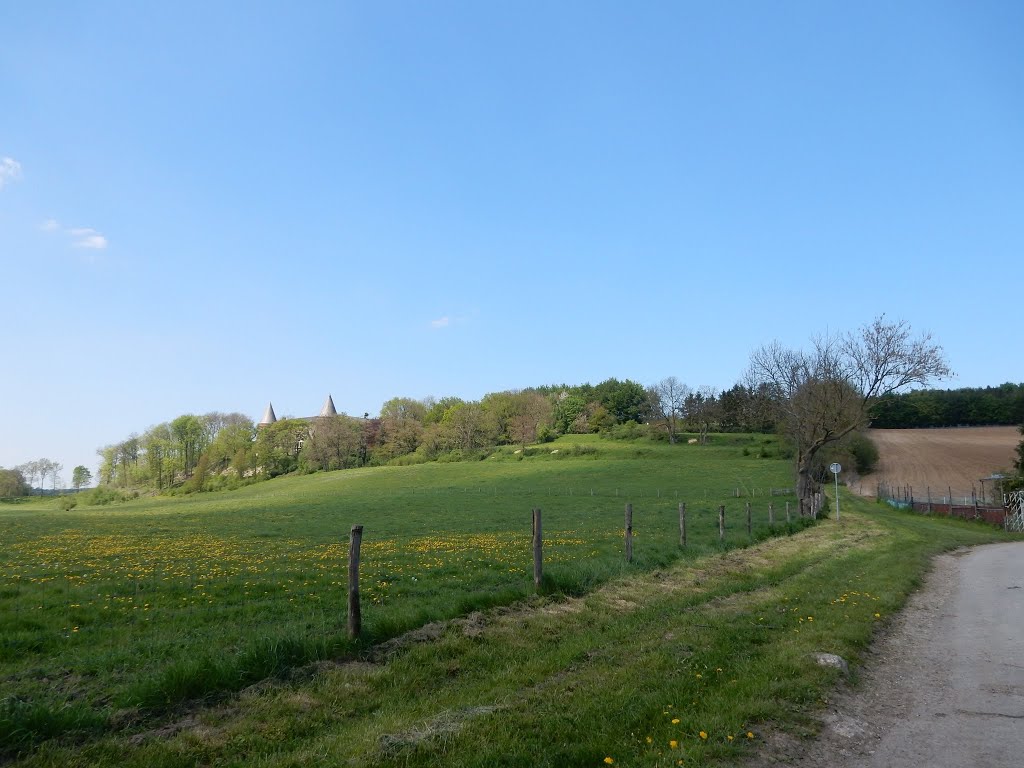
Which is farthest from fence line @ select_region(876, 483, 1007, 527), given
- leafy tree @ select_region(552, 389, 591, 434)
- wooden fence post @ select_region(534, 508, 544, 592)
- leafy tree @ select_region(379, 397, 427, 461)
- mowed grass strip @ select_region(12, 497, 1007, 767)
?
leafy tree @ select_region(379, 397, 427, 461)

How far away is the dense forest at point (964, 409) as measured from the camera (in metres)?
98.6

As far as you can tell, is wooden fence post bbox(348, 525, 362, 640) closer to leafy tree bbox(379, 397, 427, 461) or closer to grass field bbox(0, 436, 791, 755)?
grass field bbox(0, 436, 791, 755)

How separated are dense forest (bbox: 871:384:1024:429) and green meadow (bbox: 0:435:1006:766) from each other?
313 feet

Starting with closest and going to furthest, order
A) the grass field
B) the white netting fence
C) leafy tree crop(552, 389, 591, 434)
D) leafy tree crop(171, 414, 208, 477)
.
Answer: the grass field < the white netting fence < leafy tree crop(552, 389, 591, 434) < leafy tree crop(171, 414, 208, 477)

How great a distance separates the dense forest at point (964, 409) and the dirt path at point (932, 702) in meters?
100

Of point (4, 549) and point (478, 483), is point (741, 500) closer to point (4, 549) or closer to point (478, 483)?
point (478, 483)

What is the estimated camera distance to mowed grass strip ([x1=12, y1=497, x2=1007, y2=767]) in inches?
227

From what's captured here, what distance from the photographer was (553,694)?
23.9 ft

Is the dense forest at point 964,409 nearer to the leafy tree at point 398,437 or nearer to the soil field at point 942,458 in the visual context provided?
the soil field at point 942,458

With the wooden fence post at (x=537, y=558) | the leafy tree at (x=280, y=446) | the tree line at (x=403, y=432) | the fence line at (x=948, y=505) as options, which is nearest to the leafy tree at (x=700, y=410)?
the tree line at (x=403, y=432)

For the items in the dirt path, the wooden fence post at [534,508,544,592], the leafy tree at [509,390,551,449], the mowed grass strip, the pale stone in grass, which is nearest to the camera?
the mowed grass strip

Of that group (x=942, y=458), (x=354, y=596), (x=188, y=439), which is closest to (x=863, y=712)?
(x=354, y=596)

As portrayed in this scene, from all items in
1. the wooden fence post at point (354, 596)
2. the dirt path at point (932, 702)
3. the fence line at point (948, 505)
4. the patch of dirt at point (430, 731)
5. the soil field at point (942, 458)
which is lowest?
the fence line at point (948, 505)

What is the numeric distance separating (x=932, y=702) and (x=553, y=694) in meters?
4.49
